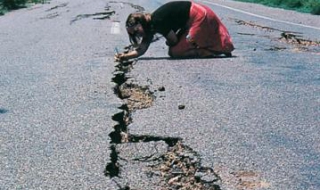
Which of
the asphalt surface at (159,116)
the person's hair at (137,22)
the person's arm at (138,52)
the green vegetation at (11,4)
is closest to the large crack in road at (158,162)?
the asphalt surface at (159,116)

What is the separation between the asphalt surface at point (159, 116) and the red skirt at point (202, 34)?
28 cm

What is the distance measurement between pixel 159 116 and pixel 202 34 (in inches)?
134

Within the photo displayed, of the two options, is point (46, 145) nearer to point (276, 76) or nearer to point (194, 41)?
point (276, 76)

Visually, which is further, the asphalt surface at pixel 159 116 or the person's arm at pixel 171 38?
the person's arm at pixel 171 38

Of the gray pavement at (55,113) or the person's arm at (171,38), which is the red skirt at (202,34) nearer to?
the person's arm at (171,38)

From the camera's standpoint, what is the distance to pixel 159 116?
5.17m

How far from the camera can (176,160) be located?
405 centimetres

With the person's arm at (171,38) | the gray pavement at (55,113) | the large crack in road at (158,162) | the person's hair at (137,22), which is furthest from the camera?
the person's arm at (171,38)

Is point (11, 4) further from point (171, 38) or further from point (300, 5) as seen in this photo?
point (171, 38)

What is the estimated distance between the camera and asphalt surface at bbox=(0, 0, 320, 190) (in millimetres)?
A: 3806

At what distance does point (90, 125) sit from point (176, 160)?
1077 mm

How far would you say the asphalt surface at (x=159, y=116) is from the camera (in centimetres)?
381

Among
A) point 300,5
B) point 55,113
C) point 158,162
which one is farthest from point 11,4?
point 158,162

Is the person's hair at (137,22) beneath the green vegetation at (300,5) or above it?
above
